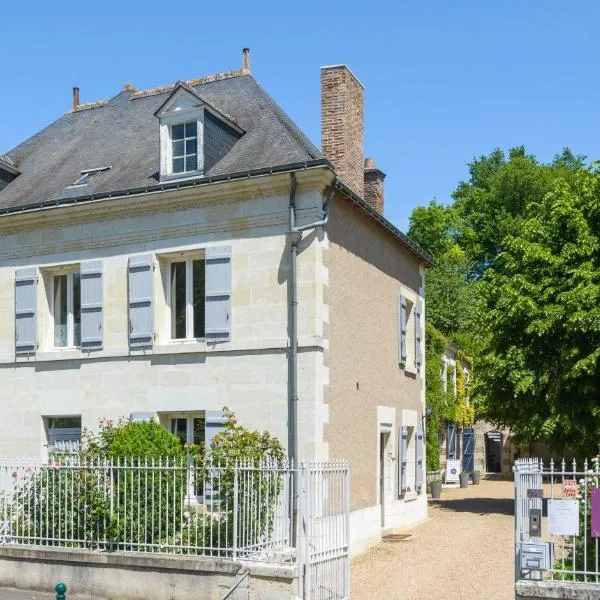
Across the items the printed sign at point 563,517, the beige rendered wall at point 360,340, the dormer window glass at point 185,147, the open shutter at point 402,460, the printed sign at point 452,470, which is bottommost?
the printed sign at point 452,470

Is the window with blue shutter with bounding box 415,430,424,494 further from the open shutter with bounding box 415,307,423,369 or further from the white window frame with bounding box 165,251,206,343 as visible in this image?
the white window frame with bounding box 165,251,206,343

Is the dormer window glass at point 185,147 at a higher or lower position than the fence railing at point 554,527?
higher

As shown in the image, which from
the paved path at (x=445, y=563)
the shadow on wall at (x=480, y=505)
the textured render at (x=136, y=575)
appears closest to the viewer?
the textured render at (x=136, y=575)

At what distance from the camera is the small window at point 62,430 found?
49.1 feet

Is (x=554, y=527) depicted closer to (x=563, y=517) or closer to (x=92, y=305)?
(x=563, y=517)

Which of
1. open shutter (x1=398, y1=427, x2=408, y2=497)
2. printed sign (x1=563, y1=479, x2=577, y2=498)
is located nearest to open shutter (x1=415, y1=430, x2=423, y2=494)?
open shutter (x1=398, y1=427, x2=408, y2=497)

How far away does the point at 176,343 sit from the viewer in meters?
14.2

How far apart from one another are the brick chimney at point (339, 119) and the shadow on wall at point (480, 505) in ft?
31.2

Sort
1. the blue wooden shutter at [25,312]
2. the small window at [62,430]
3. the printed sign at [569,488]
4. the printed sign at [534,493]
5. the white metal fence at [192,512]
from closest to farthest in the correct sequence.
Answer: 1. the printed sign at [534,493]
2. the printed sign at [569,488]
3. the white metal fence at [192,512]
4. the small window at [62,430]
5. the blue wooden shutter at [25,312]

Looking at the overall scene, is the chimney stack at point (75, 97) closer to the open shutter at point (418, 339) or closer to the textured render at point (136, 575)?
the open shutter at point (418, 339)

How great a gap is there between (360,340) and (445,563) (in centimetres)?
390

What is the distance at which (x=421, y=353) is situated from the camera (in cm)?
1895

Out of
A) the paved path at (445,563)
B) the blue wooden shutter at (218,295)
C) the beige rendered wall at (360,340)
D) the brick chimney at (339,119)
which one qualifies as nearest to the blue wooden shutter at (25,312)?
the blue wooden shutter at (218,295)

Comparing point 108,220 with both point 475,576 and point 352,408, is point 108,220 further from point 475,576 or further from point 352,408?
point 475,576
